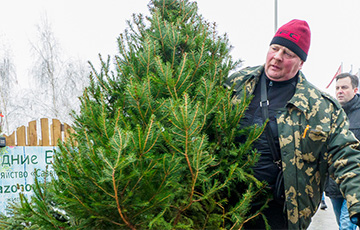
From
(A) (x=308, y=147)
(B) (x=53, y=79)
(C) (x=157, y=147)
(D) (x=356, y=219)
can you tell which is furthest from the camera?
(B) (x=53, y=79)

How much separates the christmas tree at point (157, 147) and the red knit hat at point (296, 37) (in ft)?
1.41

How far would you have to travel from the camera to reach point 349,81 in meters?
4.80

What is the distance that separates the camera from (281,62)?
250cm

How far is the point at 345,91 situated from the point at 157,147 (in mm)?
4041

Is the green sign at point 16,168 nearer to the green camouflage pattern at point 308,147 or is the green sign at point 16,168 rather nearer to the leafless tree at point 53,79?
the green camouflage pattern at point 308,147

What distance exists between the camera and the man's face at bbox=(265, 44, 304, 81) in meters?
2.48

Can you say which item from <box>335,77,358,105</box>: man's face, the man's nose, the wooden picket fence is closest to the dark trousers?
the man's nose

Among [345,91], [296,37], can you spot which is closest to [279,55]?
[296,37]

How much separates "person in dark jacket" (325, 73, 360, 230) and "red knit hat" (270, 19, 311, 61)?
2488 millimetres

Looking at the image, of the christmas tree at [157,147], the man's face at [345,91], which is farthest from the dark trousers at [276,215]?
the man's face at [345,91]

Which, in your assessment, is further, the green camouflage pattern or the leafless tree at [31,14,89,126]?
the leafless tree at [31,14,89,126]

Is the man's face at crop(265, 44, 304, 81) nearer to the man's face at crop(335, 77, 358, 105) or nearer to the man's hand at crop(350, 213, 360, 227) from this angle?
the man's hand at crop(350, 213, 360, 227)

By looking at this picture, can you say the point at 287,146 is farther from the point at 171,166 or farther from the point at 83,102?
Result: the point at 83,102

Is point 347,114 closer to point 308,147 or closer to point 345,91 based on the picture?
point 345,91
